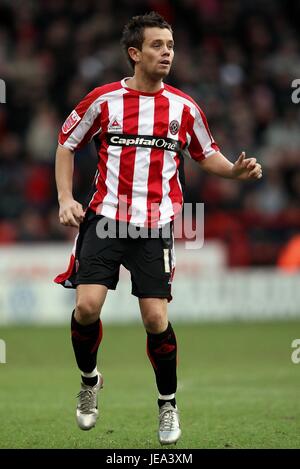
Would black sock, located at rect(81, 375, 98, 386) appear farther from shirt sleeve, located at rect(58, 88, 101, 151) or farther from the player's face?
the player's face

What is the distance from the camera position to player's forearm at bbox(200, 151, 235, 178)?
6.35 meters

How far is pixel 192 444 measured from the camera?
5.93 meters

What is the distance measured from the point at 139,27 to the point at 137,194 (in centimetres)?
98

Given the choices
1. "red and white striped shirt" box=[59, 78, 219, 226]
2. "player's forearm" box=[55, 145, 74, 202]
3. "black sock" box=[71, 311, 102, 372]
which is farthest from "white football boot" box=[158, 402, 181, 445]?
"player's forearm" box=[55, 145, 74, 202]

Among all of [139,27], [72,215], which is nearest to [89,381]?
[72,215]

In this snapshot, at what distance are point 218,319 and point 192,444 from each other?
25.8ft

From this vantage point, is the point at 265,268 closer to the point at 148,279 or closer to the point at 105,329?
the point at 105,329

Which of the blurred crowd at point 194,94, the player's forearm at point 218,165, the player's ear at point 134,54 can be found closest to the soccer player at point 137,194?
the player's ear at point 134,54

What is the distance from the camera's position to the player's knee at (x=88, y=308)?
5.96 m

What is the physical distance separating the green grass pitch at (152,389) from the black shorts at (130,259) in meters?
0.91

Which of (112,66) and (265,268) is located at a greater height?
(112,66)

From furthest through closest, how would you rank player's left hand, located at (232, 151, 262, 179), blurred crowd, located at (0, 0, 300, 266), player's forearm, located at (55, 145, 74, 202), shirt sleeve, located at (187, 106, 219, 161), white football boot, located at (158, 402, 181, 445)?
blurred crowd, located at (0, 0, 300, 266)
shirt sleeve, located at (187, 106, 219, 161)
player's forearm, located at (55, 145, 74, 202)
player's left hand, located at (232, 151, 262, 179)
white football boot, located at (158, 402, 181, 445)

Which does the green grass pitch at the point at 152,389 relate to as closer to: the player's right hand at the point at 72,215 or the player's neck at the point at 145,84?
the player's right hand at the point at 72,215
